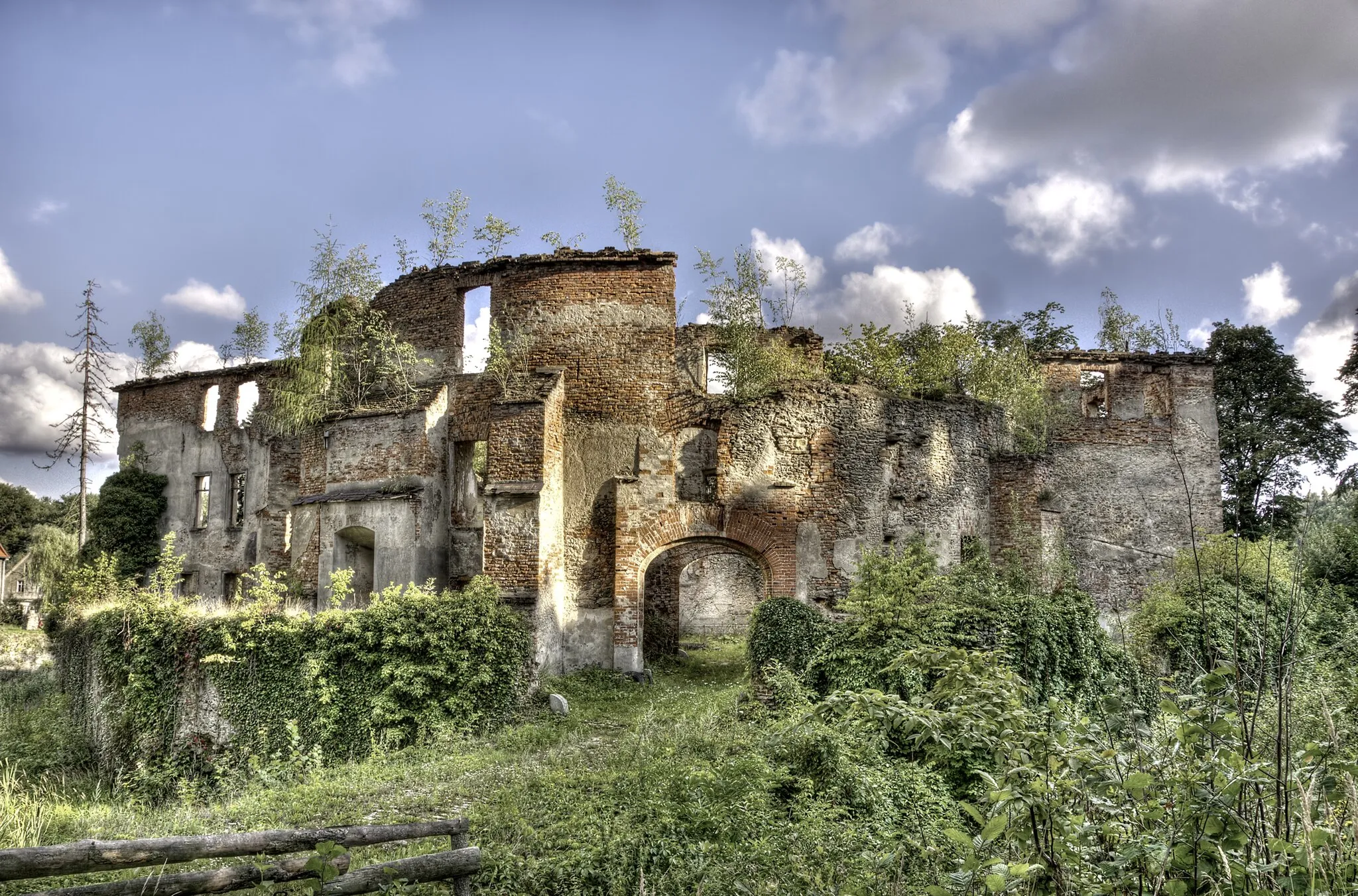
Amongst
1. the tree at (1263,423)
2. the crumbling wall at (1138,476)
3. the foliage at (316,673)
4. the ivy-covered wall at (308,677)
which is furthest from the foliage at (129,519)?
the tree at (1263,423)

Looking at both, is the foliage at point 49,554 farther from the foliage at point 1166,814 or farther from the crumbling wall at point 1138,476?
the foliage at point 1166,814

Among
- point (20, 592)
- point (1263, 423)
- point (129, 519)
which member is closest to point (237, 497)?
point (129, 519)

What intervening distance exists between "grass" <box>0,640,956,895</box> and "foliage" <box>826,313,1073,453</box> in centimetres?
877

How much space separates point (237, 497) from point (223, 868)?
21.1 metres

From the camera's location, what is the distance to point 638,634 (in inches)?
632

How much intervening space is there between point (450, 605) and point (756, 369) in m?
7.58

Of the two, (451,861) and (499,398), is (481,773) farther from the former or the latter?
(499,398)

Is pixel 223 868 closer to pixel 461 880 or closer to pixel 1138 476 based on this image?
pixel 461 880

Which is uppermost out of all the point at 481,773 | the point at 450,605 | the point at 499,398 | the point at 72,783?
the point at 499,398

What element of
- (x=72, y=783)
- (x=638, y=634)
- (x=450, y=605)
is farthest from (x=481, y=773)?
(x=72, y=783)

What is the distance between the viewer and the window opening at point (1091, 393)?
25.0 meters

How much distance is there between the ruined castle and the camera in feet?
52.4

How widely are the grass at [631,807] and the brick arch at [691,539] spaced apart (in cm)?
368

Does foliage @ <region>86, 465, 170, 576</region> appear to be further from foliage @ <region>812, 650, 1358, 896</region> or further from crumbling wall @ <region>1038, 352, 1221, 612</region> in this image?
foliage @ <region>812, 650, 1358, 896</region>
